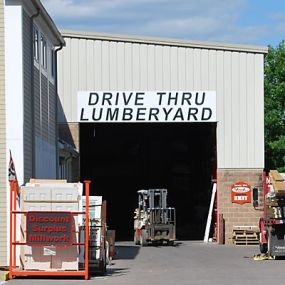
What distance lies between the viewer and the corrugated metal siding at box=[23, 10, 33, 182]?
73.9ft

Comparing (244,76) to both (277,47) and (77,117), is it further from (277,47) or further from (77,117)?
(277,47)

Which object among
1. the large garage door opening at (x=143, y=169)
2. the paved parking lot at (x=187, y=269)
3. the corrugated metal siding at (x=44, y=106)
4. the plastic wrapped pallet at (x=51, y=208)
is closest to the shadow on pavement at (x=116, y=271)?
the paved parking lot at (x=187, y=269)

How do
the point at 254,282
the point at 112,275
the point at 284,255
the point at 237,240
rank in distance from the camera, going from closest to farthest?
the point at 254,282, the point at 112,275, the point at 284,255, the point at 237,240

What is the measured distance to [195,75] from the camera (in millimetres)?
37688

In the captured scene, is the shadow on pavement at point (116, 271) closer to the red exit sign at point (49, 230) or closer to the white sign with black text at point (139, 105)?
the red exit sign at point (49, 230)

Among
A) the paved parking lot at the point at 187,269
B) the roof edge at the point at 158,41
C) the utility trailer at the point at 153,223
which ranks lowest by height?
the paved parking lot at the point at 187,269

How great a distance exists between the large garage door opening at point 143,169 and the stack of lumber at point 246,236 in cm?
1082

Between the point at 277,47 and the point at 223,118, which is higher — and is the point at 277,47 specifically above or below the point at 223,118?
above

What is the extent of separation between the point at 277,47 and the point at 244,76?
22.9 meters

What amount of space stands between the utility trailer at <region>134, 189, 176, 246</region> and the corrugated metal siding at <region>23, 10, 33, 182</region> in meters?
14.5

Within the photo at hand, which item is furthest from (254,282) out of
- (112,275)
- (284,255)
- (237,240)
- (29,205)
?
(237,240)

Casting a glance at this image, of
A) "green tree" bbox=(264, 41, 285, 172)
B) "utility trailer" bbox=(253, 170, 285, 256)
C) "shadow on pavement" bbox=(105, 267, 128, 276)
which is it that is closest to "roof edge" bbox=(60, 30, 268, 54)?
"utility trailer" bbox=(253, 170, 285, 256)

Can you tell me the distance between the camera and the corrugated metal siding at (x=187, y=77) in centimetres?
3747

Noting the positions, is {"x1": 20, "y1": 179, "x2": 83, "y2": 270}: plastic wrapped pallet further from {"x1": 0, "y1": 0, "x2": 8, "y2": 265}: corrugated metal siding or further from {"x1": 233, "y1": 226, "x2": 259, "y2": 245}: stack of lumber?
{"x1": 233, "y1": 226, "x2": 259, "y2": 245}: stack of lumber
